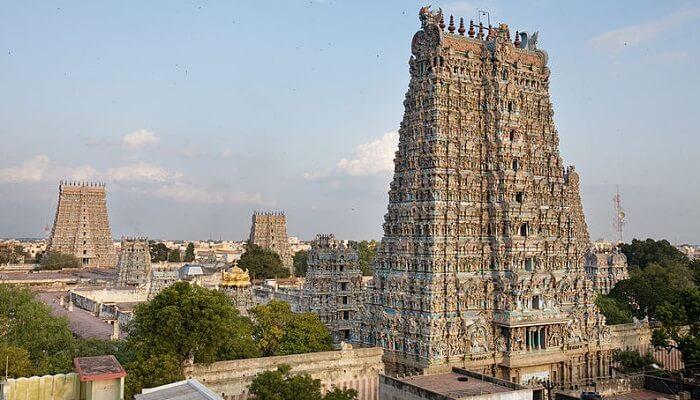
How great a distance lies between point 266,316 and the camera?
37.7m

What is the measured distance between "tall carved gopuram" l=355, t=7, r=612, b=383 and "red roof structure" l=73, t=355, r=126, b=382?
1710 cm

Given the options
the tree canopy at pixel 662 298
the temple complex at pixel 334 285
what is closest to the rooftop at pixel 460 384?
the tree canopy at pixel 662 298

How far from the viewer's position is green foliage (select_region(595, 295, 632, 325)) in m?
48.6

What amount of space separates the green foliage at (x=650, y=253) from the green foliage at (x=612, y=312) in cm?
2996

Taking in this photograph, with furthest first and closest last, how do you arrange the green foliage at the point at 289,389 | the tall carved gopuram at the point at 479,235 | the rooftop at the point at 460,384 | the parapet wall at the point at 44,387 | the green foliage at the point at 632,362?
the green foliage at the point at 632,362 < the tall carved gopuram at the point at 479,235 < the rooftop at the point at 460,384 < the green foliage at the point at 289,389 < the parapet wall at the point at 44,387

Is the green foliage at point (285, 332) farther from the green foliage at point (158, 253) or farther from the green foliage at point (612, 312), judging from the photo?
the green foliage at point (158, 253)

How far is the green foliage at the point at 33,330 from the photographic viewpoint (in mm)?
32812

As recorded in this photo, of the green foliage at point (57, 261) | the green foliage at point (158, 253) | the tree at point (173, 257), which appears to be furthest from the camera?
the tree at point (173, 257)

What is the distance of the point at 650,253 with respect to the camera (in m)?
80.3

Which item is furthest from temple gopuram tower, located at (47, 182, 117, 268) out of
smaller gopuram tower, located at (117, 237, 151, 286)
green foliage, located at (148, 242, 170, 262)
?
smaller gopuram tower, located at (117, 237, 151, 286)

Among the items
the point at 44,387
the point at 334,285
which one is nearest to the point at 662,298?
the point at 334,285

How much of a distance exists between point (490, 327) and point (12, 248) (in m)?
133

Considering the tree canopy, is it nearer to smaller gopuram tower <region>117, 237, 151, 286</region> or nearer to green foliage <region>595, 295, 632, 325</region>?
green foliage <region>595, 295, 632, 325</region>

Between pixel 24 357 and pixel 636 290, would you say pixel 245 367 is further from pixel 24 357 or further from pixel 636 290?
pixel 636 290
